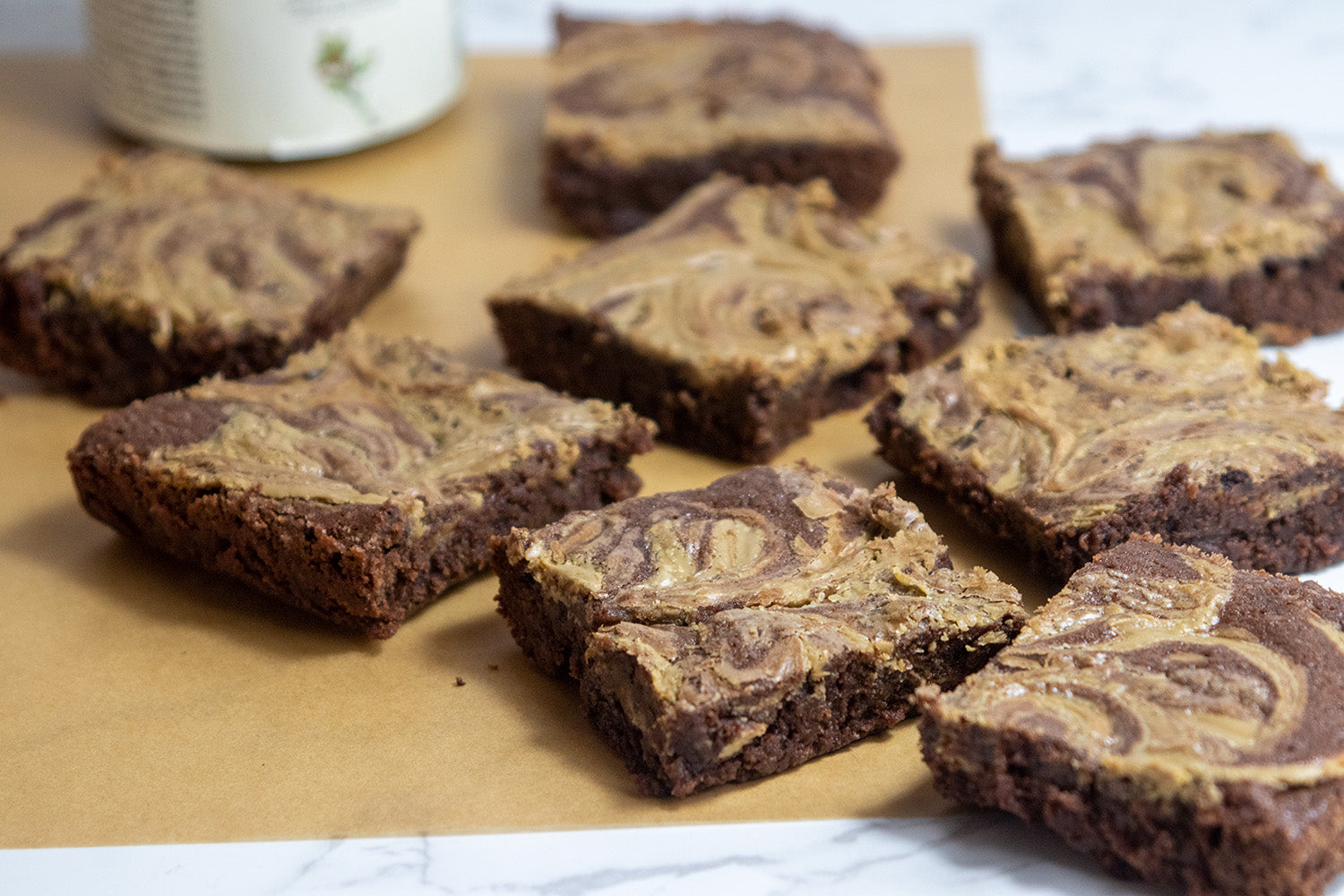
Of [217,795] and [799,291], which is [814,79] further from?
[217,795]

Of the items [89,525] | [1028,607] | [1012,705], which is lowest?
[89,525]

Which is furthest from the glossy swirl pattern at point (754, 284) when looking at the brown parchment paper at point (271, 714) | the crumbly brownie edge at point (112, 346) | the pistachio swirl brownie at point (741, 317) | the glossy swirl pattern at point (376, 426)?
the crumbly brownie edge at point (112, 346)

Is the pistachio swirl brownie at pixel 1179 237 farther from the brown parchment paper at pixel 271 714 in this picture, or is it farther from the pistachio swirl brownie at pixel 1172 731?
the pistachio swirl brownie at pixel 1172 731

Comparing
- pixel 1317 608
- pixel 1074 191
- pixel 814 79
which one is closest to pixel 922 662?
pixel 1317 608

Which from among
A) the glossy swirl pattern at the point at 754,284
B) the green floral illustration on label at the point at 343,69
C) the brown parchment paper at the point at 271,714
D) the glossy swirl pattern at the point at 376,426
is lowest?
the brown parchment paper at the point at 271,714

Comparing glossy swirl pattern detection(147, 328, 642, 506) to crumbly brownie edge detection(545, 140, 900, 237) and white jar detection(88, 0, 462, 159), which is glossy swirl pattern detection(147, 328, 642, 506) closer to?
crumbly brownie edge detection(545, 140, 900, 237)

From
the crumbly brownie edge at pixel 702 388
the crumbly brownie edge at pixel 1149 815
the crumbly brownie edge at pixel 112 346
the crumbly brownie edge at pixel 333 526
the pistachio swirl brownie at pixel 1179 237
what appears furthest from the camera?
the pistachio swirl brownie at pixel 1179 237

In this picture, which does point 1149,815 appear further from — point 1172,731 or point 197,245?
point 197,245

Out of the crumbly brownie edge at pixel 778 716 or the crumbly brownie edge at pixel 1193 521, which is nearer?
the crumbly brownie edge at pixel 778 716
